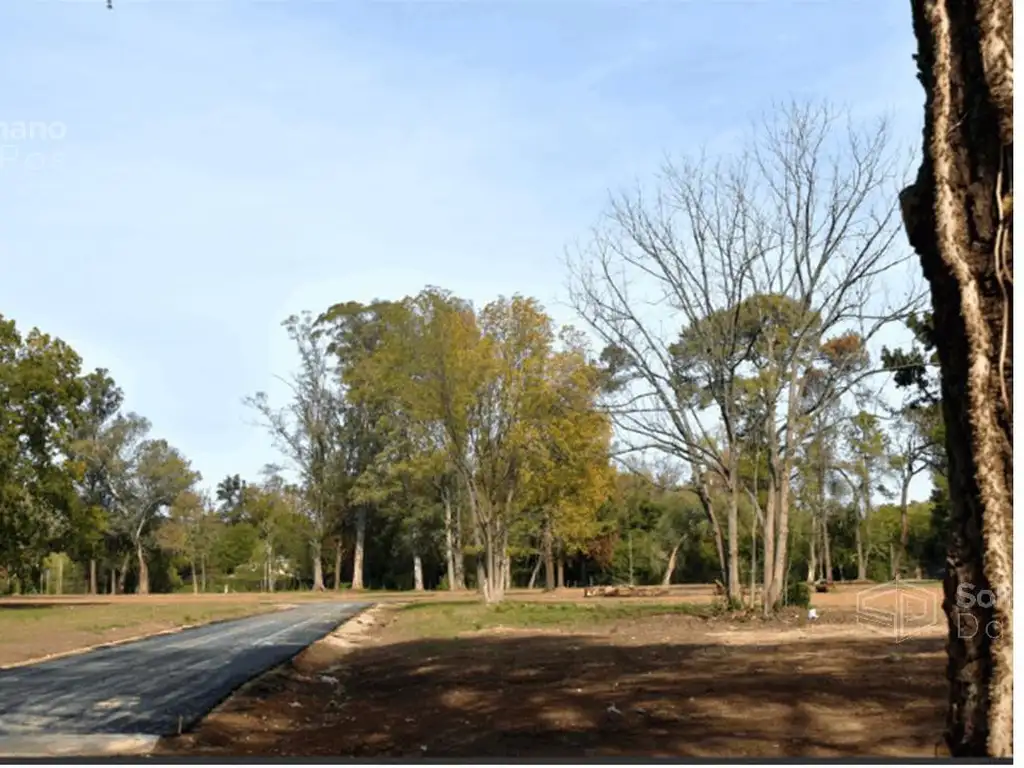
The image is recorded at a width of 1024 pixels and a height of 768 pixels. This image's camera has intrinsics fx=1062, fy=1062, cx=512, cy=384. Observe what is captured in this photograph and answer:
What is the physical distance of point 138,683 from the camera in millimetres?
10453

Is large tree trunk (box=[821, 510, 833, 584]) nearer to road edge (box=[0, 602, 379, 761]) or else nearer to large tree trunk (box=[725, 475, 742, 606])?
large tree trunk (box=[725, 475, 742, 606])

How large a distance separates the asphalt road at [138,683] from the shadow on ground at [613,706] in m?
0.45

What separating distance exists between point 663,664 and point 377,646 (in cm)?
687

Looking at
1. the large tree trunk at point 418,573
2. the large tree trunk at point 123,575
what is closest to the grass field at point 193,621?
the large tree trunk at point 418,573

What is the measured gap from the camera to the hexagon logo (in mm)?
16745

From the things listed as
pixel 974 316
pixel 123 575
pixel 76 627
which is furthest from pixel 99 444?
pixel 974 316

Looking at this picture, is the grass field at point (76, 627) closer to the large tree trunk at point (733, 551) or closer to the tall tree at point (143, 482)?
the large tree trunk at point (733, 551)

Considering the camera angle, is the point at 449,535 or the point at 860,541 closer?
the point at 860,541

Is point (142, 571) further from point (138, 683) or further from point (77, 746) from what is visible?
point (77, 746)

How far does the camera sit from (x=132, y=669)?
1178 cm

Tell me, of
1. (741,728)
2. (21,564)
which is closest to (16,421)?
(21,564)

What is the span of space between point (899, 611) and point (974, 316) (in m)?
18.6

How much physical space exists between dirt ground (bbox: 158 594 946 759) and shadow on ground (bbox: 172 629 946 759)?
18mm

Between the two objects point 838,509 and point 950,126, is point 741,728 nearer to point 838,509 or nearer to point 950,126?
point 950,126
